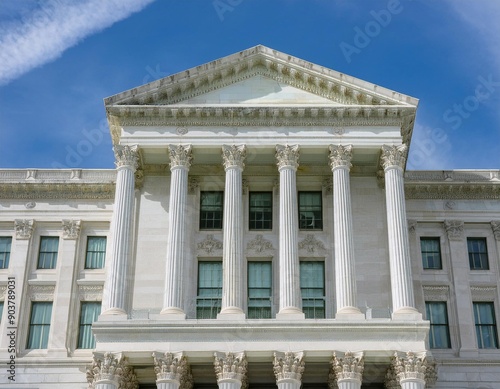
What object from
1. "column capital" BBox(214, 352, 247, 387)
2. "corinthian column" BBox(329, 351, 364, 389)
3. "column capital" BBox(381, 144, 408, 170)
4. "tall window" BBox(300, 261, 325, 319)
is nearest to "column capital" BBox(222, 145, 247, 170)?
"tall window" BBox(300, 261, 325, 319)

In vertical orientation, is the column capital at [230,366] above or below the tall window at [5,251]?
below

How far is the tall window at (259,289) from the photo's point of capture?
42.9 meters

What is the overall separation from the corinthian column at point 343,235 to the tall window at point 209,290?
19.6 feet

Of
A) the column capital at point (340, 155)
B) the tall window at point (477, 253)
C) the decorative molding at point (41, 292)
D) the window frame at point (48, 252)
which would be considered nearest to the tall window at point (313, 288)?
the column capital at point (340, 155)

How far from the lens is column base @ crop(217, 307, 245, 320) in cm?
3997

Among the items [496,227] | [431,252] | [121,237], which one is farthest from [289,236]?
[496,227]

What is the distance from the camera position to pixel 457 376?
4484 centimetres

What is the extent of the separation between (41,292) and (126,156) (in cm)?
965

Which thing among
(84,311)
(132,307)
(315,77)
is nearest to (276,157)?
(315,77)

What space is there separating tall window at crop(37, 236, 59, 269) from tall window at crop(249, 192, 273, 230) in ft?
37.5

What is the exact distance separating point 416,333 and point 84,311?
58.8ft

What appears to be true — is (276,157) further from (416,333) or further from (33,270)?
(33,270)

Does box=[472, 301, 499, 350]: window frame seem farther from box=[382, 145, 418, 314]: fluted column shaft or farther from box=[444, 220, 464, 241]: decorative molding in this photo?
box=[382, 145, 418, 314]: fluted column shaft

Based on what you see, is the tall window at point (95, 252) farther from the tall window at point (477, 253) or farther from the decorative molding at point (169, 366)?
the tall window at point (477, 253)
